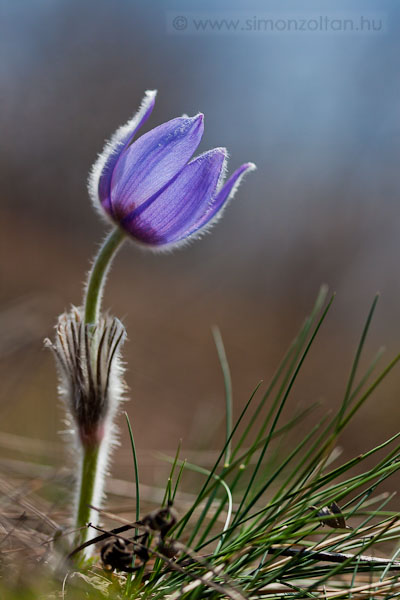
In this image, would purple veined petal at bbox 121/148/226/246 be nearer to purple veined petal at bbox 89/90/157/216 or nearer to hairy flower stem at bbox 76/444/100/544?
purple veined petal at bbox 89/90/157/216

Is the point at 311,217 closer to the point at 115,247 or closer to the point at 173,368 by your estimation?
the point at 173,368

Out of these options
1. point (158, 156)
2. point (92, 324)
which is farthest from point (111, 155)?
point (92, 324)

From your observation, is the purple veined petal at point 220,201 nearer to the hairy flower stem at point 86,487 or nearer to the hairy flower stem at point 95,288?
the hairy flower stem at point 95,288

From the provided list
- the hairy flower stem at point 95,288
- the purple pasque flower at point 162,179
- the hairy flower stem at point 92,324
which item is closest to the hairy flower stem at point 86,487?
the hairy flower stem at point 92,324

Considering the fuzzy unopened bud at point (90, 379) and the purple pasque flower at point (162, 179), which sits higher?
the purple pasque flower at point (162, 179)

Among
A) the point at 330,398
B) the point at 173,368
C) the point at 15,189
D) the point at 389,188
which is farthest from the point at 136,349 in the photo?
the point at 389,188

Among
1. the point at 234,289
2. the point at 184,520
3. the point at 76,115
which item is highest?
the point at 76,115
